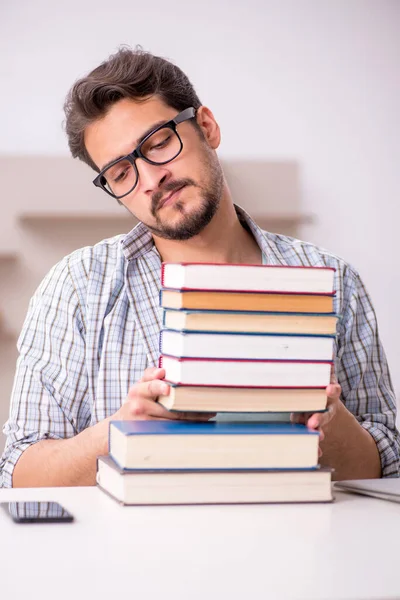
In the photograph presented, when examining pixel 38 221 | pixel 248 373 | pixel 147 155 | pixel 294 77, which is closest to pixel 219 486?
pixel 248 373

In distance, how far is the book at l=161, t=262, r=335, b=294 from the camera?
0.93 metres

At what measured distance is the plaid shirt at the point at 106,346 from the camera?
1511 mm

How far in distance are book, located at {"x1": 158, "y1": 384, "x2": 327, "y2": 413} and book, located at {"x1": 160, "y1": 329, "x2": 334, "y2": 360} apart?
0.04 m

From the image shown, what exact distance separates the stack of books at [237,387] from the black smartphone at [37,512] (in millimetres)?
78

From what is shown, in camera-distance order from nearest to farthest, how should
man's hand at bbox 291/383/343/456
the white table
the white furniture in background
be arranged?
the white table
man's hand at bbox 291/383/343/456
the white furniture in background

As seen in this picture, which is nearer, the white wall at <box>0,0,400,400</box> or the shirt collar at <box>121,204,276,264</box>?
the shirt collar at <box>121,204,276,264</box>

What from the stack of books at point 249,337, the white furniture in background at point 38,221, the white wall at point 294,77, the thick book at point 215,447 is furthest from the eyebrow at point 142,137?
the white wall at point 294,77

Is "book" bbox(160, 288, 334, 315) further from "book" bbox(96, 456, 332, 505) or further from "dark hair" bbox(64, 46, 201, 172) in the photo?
"dark hair" bbox(64, 46, 201, 172)

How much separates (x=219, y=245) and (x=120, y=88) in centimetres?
39

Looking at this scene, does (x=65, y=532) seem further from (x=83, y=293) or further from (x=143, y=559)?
(x=83, y=293)

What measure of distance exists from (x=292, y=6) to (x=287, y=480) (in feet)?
8.37

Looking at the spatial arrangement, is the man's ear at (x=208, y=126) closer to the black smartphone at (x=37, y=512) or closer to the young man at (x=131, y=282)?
the young man at (x=131, y=282)

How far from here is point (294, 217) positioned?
9.92 feet


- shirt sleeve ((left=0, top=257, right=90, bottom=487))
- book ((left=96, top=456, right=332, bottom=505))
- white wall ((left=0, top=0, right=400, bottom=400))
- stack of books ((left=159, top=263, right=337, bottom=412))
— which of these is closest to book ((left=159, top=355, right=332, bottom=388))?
stack of books ((left=159, top=263, right=337, bottom=412))
